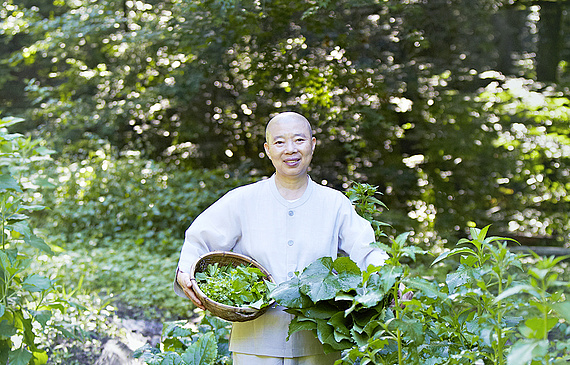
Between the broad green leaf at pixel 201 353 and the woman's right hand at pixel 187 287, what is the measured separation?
0.49 metres

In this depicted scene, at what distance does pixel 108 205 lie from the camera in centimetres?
687

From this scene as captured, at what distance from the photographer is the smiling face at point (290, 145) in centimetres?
214

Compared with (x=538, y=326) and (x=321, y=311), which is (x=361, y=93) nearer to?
(x=321, y=311)

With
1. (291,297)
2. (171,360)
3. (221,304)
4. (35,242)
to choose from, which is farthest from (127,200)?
(291,297)

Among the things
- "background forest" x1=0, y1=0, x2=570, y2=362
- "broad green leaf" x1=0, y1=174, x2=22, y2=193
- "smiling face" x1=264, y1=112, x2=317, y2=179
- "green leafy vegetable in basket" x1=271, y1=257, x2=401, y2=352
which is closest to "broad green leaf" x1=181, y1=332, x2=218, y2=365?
"green leafy vegetable in basket" x1=271, y1=257, x2=401, y2=352

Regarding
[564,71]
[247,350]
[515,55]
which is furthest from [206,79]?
[247,350]

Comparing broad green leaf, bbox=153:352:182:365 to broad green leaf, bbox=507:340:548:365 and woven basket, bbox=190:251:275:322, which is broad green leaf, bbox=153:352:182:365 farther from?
broad green leaf, bbox=507:340:548:365

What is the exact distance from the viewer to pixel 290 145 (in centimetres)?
214

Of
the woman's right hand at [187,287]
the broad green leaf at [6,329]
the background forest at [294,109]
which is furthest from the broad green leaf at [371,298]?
the background forest at [294,109]

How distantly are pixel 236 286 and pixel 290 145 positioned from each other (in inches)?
22.1

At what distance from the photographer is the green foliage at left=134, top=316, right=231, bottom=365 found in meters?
2.44

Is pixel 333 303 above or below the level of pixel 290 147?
below

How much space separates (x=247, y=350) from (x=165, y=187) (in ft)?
16.3

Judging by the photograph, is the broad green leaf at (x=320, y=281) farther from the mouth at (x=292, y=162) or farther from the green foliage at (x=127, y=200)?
the green foliage at (x=127, y=200)
